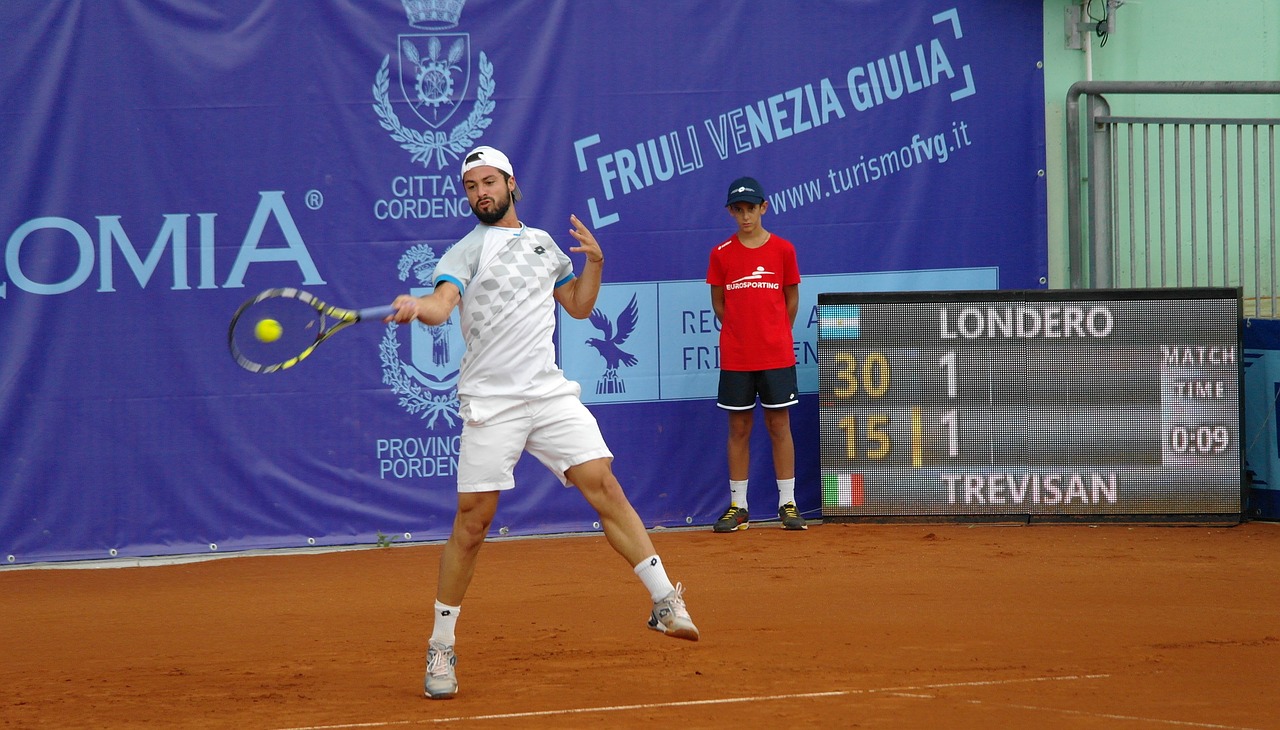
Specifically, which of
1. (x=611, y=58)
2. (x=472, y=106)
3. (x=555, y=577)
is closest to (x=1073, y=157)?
(x=611, y=58)

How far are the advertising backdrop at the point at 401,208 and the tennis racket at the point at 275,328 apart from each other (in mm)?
2892

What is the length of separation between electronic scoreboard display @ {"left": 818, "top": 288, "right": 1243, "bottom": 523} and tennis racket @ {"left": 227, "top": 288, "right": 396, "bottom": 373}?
392 centimetres

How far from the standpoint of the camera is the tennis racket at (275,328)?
5062mm

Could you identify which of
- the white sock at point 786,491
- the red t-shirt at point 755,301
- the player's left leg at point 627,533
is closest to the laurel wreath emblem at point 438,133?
the red t-shirt at point 755,301

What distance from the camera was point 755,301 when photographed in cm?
835

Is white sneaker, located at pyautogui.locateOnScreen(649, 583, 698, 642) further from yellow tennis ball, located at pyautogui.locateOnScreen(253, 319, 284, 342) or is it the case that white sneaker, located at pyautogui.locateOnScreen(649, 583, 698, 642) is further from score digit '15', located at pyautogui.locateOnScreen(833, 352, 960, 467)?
score digit '15', located at pyautogui.locateOnScreen(833, 352, 960, 467)

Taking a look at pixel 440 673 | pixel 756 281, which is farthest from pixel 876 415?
pixel 440 673

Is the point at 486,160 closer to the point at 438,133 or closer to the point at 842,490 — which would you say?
the point at 438,133

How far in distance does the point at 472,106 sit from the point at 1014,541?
4.06 metres

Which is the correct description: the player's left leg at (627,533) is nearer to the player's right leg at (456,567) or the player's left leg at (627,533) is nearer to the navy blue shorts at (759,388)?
the player's right leg at (456,567)

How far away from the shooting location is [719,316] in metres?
8.52

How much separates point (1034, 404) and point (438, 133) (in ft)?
12.8

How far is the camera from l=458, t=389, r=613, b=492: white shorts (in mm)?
4859

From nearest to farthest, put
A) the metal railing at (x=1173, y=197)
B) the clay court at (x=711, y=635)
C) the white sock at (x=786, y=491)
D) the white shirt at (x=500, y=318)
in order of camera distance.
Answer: the clay court at (x=711, y=635), the white shirt at (x=500, y=318), the white sock at (x=786, y=491), the metal railing at (x=1173, y=197)
